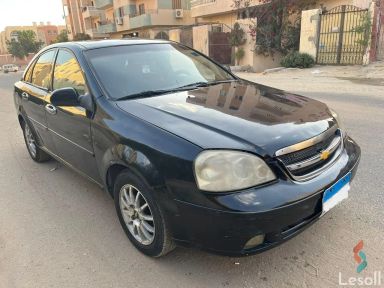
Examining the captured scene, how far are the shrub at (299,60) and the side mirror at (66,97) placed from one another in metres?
15.1

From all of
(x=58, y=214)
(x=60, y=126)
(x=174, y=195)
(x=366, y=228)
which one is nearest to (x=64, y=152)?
(x=60, y=126)

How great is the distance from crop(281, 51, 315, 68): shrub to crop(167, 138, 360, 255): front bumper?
15.2m

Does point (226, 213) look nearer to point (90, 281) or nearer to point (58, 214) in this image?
point (90, 281)

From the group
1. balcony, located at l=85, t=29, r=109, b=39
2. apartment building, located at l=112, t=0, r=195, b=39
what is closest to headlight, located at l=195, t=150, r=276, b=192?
apartment building, located at l=112, t=0, r=195, b=39

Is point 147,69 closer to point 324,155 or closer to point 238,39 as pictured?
point 324,155

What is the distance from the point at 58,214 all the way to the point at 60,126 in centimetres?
89

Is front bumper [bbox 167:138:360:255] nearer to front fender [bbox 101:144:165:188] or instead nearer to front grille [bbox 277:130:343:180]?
front grille [bbox 277:130:343:180]

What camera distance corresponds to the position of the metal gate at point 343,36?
1431cm

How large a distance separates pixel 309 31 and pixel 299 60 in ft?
4.71

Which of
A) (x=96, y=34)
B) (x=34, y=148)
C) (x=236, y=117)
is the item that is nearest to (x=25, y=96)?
(x=34, y=148)

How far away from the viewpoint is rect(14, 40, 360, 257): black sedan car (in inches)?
82.0

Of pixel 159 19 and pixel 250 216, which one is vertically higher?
pixel 159 19

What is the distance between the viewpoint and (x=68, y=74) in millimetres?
3445

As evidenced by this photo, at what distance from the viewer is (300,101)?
2988 millimetres
